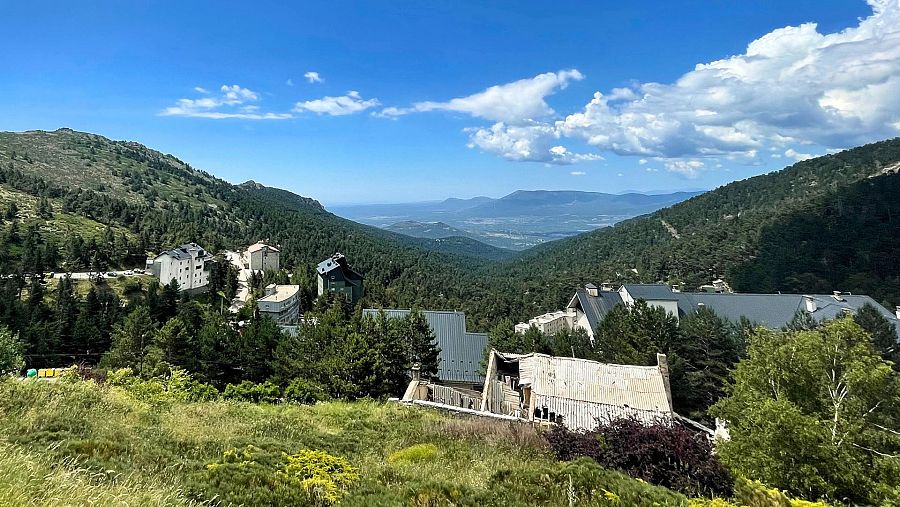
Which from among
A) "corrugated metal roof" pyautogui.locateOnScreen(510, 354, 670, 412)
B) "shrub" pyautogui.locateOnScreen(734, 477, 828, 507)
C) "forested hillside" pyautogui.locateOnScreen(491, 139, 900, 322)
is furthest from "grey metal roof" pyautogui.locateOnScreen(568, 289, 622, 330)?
"shrub" pyautogui.locateOnScreen(734, 477, 828, 507)

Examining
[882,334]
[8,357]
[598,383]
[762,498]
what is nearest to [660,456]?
[762,498]

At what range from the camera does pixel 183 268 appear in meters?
54.1

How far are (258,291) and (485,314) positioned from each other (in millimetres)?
32154

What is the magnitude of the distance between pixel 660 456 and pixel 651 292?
3608 cm

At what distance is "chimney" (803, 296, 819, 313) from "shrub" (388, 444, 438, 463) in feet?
140

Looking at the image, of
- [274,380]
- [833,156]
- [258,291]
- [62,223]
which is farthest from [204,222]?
[833,156]

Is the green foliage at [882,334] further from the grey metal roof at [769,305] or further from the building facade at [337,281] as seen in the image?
the building facade at [337,281]

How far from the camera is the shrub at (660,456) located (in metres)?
7.56

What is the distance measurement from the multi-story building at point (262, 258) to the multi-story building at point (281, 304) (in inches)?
731

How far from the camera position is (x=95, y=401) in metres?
10.3

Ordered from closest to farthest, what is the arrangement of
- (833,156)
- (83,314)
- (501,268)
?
(83,314), (833,156), (501,268)

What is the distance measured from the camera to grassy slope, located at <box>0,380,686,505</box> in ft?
15.2

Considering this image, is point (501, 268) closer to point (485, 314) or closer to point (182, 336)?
point (485, 314)

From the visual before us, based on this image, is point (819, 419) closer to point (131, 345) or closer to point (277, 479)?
point (277, 479)
